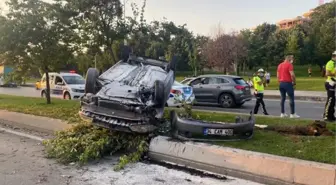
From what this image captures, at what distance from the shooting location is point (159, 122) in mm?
6547

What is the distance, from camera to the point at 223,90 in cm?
1573

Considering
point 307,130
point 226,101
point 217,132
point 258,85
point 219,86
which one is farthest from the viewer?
point 219,86

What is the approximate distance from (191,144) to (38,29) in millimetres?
8809

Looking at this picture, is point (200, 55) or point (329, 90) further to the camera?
point (200, 55)

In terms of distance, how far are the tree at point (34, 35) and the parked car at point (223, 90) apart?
20.8 feet

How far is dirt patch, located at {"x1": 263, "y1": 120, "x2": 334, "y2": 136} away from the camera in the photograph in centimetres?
618

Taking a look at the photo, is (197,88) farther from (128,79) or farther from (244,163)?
(244,163)

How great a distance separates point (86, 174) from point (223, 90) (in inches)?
444

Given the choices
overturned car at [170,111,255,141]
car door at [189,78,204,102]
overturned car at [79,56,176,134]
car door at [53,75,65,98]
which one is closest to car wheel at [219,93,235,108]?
car door at [189,78,204,102]

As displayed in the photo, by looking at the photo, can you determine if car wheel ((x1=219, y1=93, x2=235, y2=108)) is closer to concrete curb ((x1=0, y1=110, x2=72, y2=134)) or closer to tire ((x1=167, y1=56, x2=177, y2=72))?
tire ((x1=167, y1=56, x2=177, y2=72))

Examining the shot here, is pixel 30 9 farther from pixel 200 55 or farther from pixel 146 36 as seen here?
Answer: pixel 200 55

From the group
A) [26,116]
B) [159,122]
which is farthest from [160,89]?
[26,116]

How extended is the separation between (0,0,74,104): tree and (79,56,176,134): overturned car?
6.06 m

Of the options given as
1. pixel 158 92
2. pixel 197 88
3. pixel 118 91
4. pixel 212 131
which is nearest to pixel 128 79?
pixel 118 91
